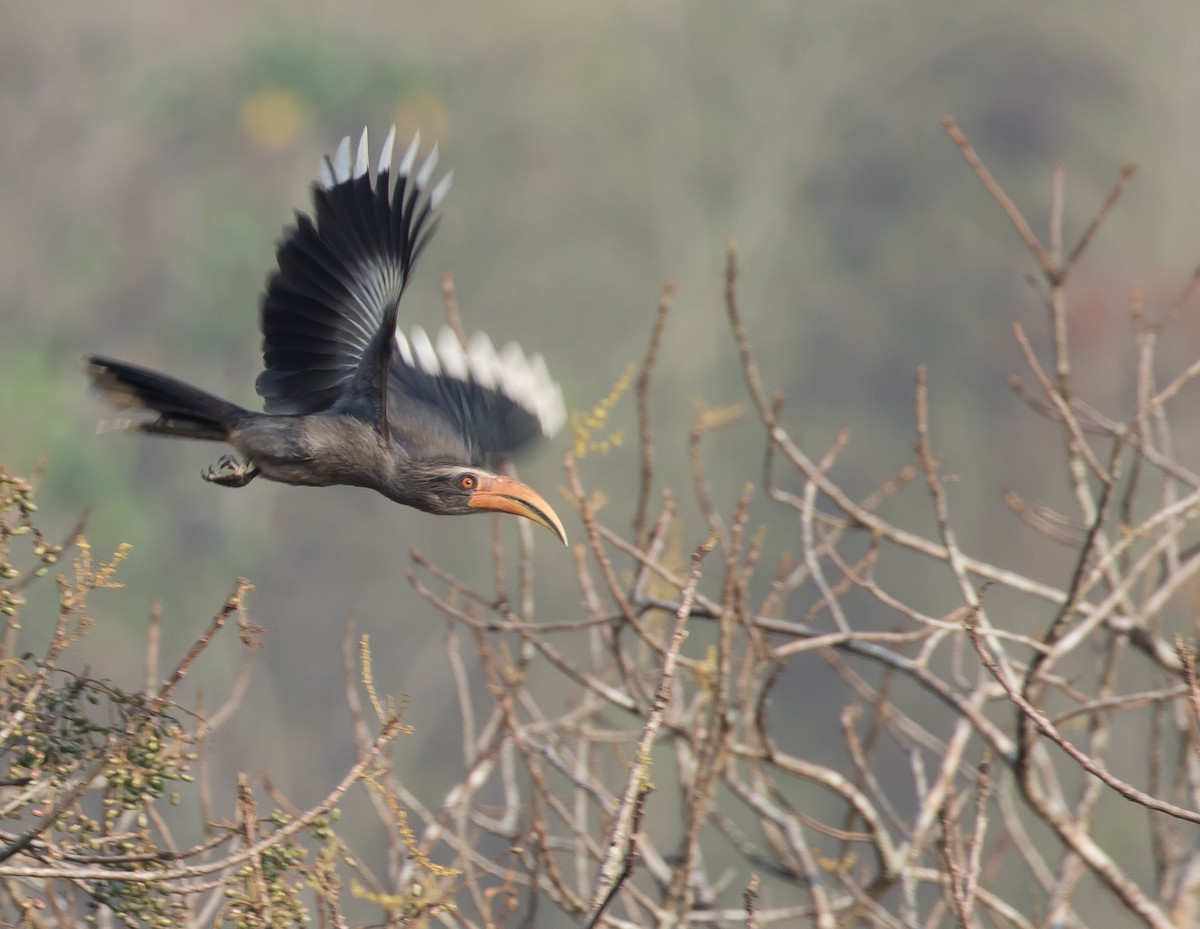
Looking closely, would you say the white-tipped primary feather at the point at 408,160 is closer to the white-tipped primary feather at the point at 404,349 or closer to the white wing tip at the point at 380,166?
the white wing tip at the point at 380,166

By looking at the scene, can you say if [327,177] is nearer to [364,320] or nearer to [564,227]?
[364,320]

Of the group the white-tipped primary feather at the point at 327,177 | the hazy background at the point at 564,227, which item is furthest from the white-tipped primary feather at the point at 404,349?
the hazy background at the point at 564,227

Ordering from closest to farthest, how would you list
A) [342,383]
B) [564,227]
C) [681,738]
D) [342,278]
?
1. [681,738]
2. [342,278]
3. [342,383]
4. [564,227]

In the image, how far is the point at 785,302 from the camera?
2372 centimetres

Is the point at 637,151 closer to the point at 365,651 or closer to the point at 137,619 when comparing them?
the point at 137,619

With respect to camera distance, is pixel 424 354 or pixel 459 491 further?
pixel 424 354

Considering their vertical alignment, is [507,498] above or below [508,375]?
below

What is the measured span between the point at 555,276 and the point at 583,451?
69.3ft

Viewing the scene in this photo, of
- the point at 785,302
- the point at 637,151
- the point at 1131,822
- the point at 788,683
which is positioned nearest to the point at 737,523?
the point at 1131,822

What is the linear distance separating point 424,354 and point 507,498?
1.33m

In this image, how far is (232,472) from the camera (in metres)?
3.65

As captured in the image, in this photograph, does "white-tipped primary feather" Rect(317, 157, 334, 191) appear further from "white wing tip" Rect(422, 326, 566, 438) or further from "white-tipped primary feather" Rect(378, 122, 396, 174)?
"white wing tip" Rect(422, 326, 566, 438)

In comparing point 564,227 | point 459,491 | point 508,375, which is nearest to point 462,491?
point 459,491

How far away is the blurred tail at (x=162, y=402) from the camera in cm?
342
